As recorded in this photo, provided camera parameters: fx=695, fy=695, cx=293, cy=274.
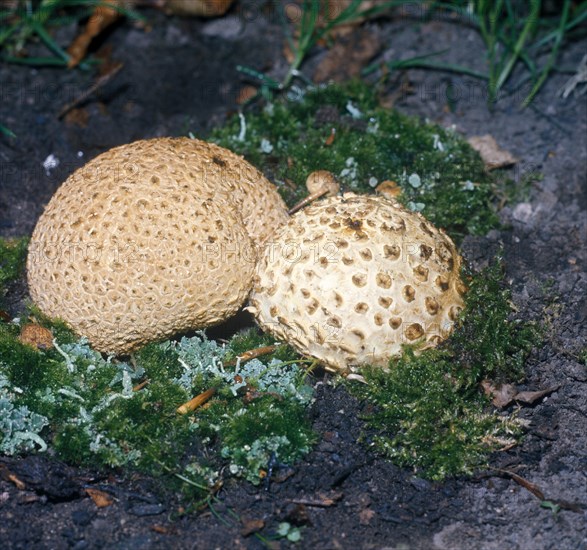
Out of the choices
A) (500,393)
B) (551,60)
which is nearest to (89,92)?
(551,60)

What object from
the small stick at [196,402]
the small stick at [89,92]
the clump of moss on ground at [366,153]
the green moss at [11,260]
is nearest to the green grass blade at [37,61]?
the small stick at [89,92]

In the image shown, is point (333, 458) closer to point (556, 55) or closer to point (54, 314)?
point (54, 314)

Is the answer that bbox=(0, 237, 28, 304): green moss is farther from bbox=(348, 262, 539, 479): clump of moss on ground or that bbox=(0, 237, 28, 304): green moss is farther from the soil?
bbox=(348, 262, 539, 479): clump of moss on ground

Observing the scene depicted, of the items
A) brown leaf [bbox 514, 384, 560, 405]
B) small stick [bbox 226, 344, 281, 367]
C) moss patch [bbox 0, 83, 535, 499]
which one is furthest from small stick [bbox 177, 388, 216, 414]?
brown leaf [bbox 514, 384, 560, 405]

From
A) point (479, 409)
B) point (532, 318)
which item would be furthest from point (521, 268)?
point (479, 409)

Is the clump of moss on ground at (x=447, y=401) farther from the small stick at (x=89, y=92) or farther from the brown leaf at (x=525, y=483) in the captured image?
the small stick at (x=89, y=92)

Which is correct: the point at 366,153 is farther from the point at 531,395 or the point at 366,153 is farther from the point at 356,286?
the point at 531,395
